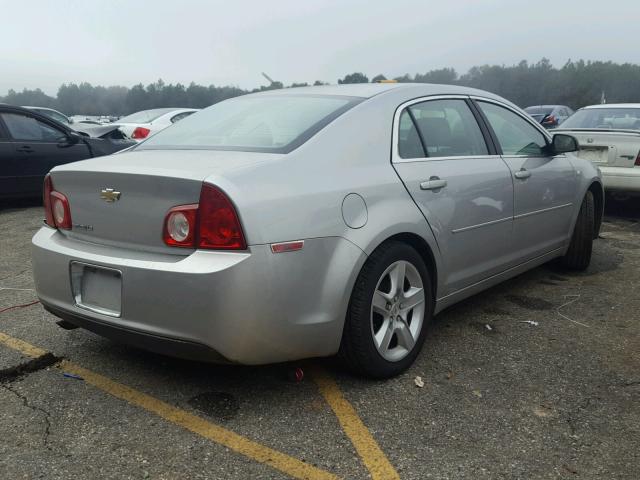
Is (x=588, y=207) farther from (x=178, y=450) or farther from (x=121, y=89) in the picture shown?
(x=121, y=89)

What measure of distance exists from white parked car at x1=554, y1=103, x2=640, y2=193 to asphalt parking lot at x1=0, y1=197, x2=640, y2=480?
362 centimetres

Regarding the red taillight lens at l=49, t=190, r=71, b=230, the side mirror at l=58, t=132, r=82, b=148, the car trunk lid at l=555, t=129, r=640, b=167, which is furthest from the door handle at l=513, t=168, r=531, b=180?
the side mirror at l=58, t=132, r=82, b=148

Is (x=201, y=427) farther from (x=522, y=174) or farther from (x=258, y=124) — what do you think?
(x=522, y=174)

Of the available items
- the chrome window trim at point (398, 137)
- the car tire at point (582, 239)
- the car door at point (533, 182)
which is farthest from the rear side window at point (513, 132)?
the car tire at point (582, 239)

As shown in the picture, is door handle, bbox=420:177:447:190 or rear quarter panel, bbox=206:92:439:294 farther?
door handle, bbox=420:177:447:190

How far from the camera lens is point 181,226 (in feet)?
8.03

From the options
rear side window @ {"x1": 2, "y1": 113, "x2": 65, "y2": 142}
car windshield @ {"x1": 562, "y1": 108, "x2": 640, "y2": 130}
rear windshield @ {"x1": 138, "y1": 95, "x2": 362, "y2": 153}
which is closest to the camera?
rear windshield @ {"x1": 138, "y1": 95, "x2": 362, "y2": 153}

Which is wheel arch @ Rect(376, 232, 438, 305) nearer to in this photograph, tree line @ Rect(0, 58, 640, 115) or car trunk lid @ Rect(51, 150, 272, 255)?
car trunk lid @ Rect(51, 150, 272, 255)

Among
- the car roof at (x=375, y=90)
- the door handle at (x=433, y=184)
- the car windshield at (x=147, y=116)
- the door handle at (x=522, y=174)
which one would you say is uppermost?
the car roof at (x=375, y=90)

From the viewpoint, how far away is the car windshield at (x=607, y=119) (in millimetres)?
7551

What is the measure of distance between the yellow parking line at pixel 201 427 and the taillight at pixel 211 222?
76 cm

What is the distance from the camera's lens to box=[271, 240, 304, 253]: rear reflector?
2404mm

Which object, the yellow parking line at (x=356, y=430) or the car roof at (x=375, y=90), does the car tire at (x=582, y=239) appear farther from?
the yellow parking line at (x=356, y=430)

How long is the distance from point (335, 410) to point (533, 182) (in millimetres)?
2256
